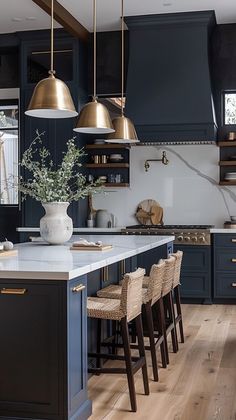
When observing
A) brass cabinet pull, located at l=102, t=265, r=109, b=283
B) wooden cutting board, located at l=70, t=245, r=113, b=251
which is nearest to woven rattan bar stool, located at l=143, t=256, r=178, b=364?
brass cabinet pull, located at l=102, t=265, r=109, b=283

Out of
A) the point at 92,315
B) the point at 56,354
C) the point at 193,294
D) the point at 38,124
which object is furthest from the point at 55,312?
the point at 38,124

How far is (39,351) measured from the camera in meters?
3.00

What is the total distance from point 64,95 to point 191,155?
13.1ft

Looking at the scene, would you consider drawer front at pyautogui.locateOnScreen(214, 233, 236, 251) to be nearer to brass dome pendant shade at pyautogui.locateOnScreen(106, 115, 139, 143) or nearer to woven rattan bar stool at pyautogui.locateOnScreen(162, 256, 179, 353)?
woven rattan bar stool at pyautogui.locateOnScreen(162, 256, 179, 353)

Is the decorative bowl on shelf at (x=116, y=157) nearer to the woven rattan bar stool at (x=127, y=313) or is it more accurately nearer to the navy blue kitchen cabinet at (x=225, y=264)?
the navy blue kitchen cabinet at (x=225, y=264)

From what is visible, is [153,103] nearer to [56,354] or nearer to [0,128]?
[0,128]

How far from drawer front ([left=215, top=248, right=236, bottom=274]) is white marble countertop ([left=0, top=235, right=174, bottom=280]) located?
2404 millimetres

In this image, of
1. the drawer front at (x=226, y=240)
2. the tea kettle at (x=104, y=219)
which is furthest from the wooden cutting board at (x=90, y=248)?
the tea kettle at (x=104, y=219)

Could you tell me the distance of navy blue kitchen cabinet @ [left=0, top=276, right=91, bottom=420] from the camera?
2.96 metres

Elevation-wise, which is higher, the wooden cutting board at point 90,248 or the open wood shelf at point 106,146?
the open wood shelf at point 106,146

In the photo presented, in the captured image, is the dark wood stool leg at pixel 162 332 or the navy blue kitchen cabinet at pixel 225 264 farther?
the navy blue kitchen cabinet at pixel 225 264

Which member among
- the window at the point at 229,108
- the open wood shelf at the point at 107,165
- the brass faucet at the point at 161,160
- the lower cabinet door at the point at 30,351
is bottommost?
the lower cabinet door at the point at 30,351

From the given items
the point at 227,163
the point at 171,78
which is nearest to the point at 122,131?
the point at 171,78

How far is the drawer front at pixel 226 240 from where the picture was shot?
274 inches
